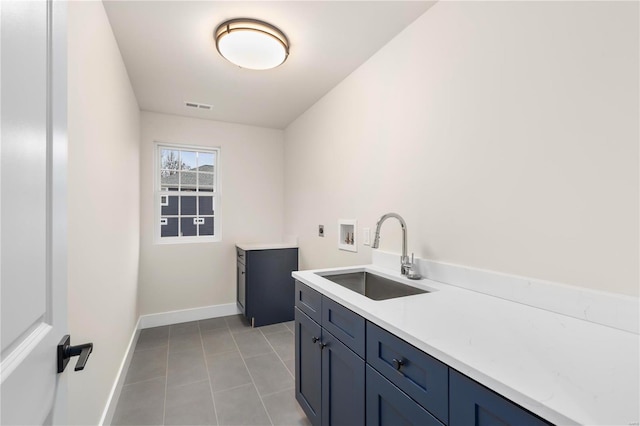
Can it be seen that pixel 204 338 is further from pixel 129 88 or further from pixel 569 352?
pixel 569 352

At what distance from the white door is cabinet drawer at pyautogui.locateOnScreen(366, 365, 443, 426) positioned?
98 centimetres

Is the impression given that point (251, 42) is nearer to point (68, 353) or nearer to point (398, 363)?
point (68, 353)

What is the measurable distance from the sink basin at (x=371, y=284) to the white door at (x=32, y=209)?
137 centimetres

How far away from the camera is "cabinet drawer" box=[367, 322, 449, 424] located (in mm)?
852

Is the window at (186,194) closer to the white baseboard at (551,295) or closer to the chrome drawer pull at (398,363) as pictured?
the white baseboard at (551,295)

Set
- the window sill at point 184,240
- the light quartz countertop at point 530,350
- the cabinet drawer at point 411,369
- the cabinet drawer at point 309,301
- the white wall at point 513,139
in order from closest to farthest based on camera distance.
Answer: the light quartz countertop at point 530,350
the cabinet drawer at point 411,369
the white wall at point 513,139
the cabinet drawer at point 309,301
the window sill at point 184,240

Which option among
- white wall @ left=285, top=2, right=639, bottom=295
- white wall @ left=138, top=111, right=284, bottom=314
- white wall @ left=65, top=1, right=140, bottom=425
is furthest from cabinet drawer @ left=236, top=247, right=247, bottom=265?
white wall @ left=285, top=2, right=639, bottom=295

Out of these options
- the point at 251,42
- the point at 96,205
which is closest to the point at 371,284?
the point at 96,205

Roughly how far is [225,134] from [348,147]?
1986mm

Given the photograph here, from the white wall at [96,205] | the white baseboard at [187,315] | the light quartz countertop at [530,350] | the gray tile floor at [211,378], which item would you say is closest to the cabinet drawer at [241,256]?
the white baseboard at [187,315]

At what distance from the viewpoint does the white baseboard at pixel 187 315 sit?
3367 mm

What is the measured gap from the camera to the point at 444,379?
0.84m

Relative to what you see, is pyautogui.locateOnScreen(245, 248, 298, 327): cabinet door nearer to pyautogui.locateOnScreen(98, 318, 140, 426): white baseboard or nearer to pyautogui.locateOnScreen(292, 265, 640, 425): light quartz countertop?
pyautogui.locateOnScreen(98, 318, 140, 426): white baseboard

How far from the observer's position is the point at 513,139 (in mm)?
1284
